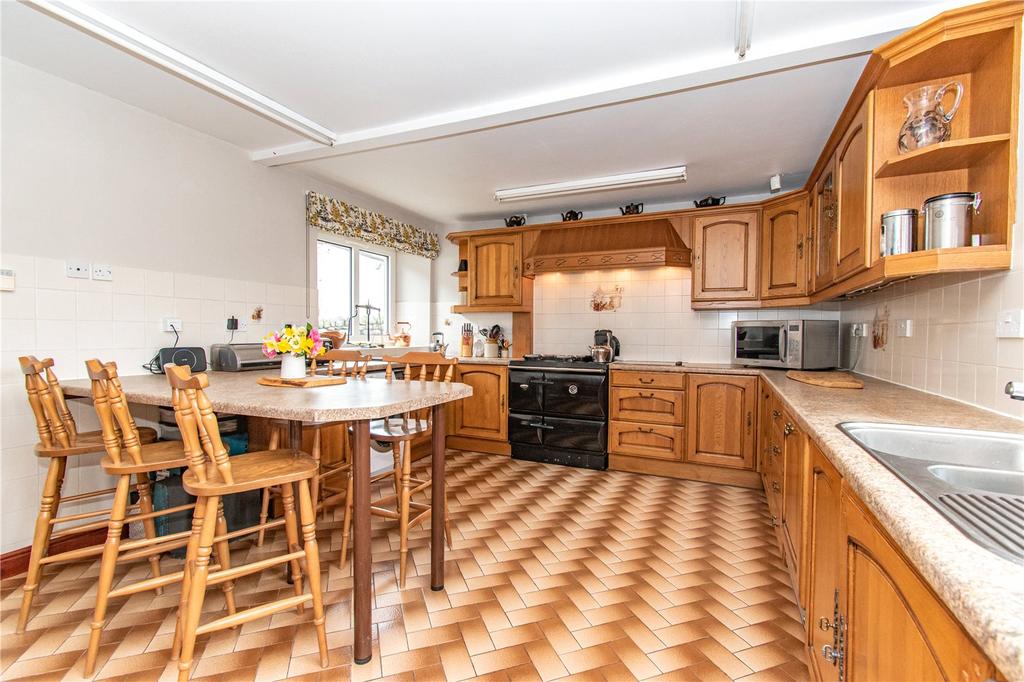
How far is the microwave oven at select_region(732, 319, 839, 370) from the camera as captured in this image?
320 cm

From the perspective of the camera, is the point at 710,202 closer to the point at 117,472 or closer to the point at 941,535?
the point at 941,535

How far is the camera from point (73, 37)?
2.03 metres

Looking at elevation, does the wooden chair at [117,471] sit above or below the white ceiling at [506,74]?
below

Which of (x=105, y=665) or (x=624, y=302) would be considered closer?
(x=105, y=665)

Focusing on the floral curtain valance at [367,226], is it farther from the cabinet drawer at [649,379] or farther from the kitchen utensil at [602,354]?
the cabinet drawer at [649,379]

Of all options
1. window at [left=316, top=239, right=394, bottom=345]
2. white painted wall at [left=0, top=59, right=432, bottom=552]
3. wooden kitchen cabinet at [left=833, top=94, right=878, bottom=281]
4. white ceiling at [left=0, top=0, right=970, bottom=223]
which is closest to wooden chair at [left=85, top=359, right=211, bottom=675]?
white painted wall at [left=0, top=59, right=432, bottom=552]

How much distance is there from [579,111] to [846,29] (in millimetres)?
1209

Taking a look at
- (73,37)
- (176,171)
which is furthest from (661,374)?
(73,37)

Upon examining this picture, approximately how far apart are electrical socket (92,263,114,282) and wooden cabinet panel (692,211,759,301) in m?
4.03

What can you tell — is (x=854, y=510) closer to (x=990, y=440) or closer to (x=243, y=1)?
(x=990, y=440)

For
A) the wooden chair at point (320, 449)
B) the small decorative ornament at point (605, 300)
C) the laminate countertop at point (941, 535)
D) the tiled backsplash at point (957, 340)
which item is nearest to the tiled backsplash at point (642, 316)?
the small decorative ornament at point (605, 300)

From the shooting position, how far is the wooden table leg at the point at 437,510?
78.8 inches

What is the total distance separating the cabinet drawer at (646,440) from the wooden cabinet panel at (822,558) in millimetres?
2027

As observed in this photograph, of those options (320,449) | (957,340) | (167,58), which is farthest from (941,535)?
(167,58)
